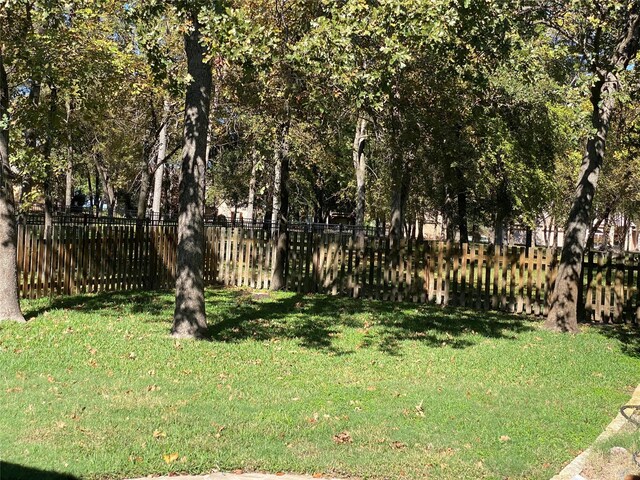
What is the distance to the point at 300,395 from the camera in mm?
6840

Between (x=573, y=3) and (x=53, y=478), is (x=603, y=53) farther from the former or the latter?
(x=53, y=478)

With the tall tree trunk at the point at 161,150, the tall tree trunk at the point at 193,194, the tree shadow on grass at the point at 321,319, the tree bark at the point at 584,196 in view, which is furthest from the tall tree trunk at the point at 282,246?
the tall tree trunk at the point at 161,150

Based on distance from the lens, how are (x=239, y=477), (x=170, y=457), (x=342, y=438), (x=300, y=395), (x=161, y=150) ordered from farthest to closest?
(x=161, y=150)
(x=300, y=395)
(x=342, y=438)
(x=170, y=457)
(x=239, y=477)

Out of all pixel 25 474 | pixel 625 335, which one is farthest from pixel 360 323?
pixel 25 474

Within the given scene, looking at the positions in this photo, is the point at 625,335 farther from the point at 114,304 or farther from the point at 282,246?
the point at 114,304

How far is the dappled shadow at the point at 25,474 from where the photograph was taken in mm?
4375

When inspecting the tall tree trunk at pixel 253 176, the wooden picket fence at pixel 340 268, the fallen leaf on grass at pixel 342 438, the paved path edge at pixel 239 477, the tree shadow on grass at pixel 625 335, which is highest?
the tall tree trunk at pixel 253 176

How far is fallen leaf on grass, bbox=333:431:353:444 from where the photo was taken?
5.50m

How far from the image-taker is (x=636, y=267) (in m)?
13.0

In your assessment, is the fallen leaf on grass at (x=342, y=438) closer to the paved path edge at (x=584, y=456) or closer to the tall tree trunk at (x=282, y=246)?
the paved path edge at (x=584, y=456)

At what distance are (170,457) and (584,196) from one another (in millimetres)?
9333

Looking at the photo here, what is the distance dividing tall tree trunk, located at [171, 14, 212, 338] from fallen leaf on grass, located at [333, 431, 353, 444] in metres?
4.33

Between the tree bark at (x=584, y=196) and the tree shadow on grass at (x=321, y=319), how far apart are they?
26.4 inches

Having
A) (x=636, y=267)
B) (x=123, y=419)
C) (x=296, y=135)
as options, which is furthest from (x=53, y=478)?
(x=296, y=135)
